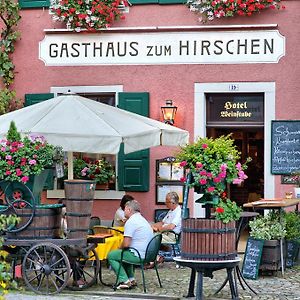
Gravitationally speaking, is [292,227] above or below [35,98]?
below

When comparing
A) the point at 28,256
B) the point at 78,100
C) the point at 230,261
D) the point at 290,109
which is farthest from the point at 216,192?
the point at 290,109

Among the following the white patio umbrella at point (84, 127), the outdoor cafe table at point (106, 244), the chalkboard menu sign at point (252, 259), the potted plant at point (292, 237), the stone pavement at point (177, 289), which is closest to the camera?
the stone pavement at point (177, 289)

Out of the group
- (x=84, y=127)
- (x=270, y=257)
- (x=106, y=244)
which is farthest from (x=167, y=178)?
(x=84, y=127)

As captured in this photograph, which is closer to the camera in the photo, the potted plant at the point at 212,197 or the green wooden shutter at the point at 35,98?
the potted plant at the point at 212,197

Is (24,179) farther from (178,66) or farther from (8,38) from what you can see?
(8,38)

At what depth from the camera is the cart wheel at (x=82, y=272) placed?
979 cm

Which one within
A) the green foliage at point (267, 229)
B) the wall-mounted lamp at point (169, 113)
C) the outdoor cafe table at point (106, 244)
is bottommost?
the outdoor cafe table at point (106, 244)

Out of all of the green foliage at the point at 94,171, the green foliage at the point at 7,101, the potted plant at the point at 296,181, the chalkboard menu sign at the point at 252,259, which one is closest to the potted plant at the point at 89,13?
the green foliage at the point at 7,101

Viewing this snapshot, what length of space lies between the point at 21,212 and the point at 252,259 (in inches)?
125

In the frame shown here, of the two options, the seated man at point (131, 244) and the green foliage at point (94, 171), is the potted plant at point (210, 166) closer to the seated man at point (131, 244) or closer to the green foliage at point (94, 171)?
the seated man at point (131, 244)

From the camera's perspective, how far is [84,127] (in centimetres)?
1038

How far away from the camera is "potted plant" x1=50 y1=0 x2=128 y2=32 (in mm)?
13875

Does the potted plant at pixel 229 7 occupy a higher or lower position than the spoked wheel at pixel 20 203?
higher

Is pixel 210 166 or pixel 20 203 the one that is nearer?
pixel 210 166
